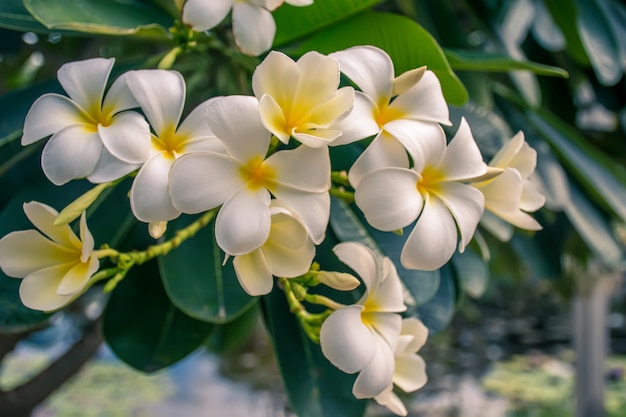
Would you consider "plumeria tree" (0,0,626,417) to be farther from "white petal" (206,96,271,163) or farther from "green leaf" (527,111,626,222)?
"green leaf" (527,111,626,222)

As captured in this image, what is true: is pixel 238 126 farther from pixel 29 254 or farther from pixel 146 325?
pixel 146 325

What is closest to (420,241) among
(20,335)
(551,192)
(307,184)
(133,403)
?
(307,184)

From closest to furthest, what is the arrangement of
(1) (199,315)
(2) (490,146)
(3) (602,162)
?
1. (1) (199,315)
2. (2) (490,146)
3. (3) (602,162)

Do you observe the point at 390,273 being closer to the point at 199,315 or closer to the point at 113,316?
the point at 199,315

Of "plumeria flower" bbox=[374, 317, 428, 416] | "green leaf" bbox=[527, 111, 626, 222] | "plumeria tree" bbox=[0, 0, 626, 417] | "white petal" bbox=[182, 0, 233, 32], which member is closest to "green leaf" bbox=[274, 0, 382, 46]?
"plumeria tree" bbox=[0, 0, 626, 417]

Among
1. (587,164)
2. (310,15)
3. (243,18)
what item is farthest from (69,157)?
(587,164)

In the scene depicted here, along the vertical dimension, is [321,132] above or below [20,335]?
above
